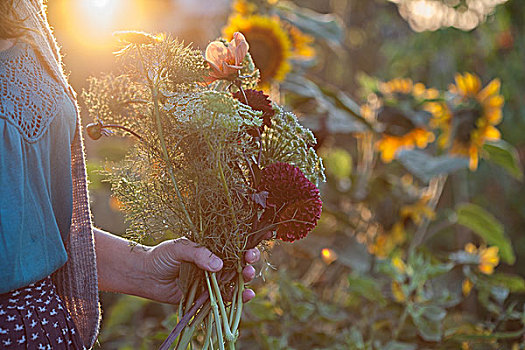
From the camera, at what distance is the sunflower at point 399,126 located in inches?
71.1

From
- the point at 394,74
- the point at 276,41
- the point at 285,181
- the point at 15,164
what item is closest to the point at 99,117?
the point at 15,164

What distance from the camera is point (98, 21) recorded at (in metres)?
1.79

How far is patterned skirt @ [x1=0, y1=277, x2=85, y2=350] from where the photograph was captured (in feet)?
2.25

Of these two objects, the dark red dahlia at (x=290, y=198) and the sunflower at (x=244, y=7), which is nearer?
the dark red dahlia at (x=290, y=198)

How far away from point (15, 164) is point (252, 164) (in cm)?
28

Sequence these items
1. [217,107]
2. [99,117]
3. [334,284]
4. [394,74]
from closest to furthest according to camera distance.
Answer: [217,107] → [99,117] → [334,284] → [394,74]

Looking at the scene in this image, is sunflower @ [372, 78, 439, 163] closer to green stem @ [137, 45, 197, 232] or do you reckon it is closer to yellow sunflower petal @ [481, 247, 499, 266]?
yellow sunflower petal @ [481, 247, 499, 266]

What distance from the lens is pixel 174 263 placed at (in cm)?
80

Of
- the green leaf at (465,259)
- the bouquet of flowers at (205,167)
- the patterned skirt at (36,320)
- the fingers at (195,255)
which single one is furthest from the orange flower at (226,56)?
the green leaf at (465,259)

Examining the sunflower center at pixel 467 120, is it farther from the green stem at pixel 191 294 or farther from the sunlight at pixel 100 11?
the green stem at pixel 191 294

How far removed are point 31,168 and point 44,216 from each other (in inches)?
2.3

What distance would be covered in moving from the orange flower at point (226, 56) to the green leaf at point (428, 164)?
3.22 ft

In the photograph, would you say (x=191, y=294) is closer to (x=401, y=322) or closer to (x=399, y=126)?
(x=401, y=322)

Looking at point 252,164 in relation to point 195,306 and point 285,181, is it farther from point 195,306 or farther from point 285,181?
point 195,306
